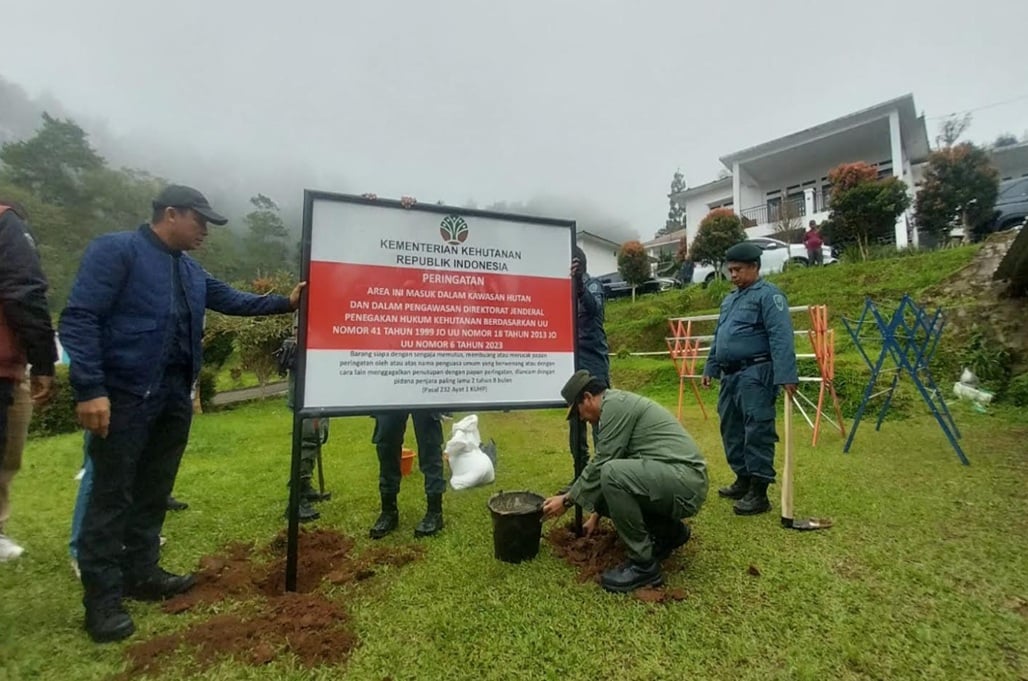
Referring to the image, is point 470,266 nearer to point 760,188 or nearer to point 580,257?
point 580,257

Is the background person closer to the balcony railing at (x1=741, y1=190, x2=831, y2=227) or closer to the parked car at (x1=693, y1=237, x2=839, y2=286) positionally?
the parked car at (x1=693, y1=237, x2=839, y2=286)

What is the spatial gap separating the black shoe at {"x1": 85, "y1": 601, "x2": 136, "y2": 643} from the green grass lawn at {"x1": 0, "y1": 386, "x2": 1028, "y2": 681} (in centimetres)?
4

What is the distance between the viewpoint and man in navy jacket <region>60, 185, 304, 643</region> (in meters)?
2.12

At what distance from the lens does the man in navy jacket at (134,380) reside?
2.12 metres

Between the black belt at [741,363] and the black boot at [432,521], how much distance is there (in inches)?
86.2

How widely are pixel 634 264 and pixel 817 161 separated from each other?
10042 mm

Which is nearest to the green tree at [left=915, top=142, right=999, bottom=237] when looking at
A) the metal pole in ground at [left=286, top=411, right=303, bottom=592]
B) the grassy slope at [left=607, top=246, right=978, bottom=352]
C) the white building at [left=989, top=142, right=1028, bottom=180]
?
the grassy slope at [left=607, top=246, right=978, bottom=352]

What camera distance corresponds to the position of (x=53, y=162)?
115ft

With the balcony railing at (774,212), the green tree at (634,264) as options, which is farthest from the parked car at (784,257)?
the balcony railing at (774,212)

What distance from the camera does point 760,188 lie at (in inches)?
914

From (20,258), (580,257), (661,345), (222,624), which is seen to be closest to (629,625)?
(222,624)

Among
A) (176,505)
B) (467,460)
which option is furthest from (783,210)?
(176,505)

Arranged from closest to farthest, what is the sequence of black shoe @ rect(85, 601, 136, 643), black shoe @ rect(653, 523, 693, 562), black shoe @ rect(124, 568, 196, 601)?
black shoe @ rect(85, 601, 136, 643), black shoe @ rect(124, 568, 196, 601), black shoe @ rect(653, 523, 693, 562)

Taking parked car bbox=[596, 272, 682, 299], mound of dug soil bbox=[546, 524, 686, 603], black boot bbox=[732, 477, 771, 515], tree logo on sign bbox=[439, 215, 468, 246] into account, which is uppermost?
parked car bbox=[596, 272, 682, 299]
